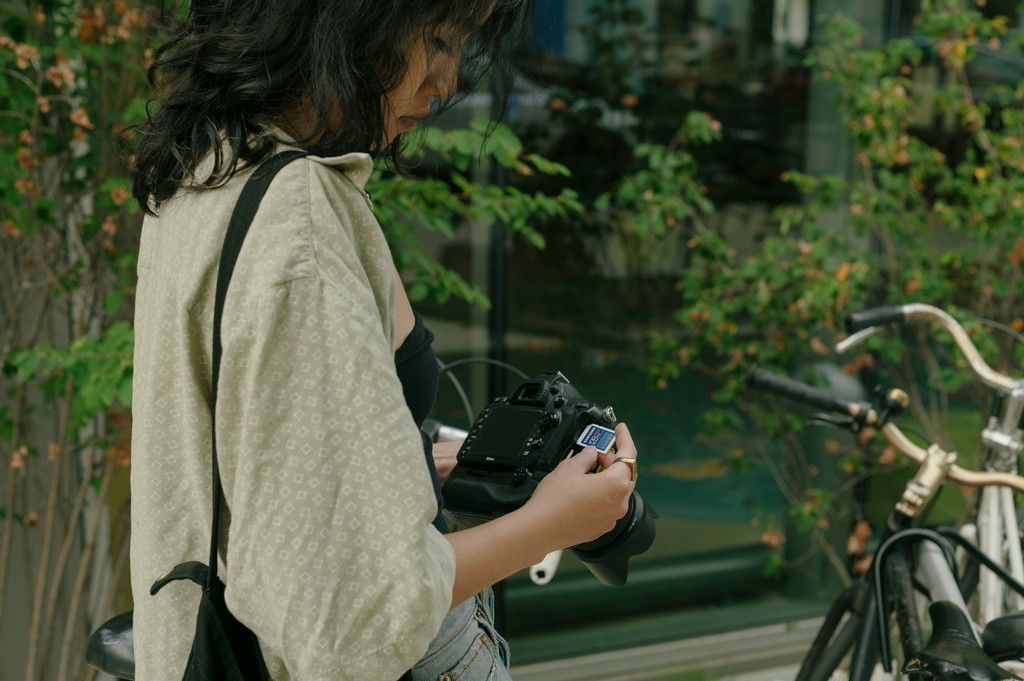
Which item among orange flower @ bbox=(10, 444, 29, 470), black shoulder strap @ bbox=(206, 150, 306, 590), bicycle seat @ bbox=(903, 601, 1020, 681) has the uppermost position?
black shoulder strap @ bbox=(206, 150, 306, 590)

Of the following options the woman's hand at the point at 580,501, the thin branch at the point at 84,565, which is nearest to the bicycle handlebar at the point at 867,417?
the woman's hand at the point at 580,501

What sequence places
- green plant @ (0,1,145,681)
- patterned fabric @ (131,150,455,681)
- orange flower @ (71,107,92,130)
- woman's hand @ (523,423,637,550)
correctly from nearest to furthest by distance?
patterned fabric @ (131,150,455,681)
woman's hand @ (523,423,637,550)
orange flower @ (71,107,92,130)
green plant @ (0,1,145,681)

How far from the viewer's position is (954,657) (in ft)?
5.04

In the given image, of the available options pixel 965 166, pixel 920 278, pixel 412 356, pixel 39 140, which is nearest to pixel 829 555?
pixel 920 278

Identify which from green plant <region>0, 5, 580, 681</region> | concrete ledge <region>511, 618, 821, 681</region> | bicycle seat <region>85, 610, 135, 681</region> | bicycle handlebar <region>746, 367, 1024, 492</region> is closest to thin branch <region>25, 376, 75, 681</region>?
green plant <region>0, 5, 580, 681</region>

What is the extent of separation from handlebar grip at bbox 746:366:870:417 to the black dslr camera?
0.95 meters

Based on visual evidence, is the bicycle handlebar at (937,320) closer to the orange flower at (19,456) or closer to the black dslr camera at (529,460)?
the black dslr camera at (529,460)

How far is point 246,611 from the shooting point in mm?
908

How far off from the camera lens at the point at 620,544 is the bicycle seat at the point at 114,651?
63cm

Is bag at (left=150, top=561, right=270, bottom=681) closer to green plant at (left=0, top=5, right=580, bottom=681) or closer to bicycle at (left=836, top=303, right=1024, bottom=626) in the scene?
green plant at (left=0, top=5, right=580, bottom=681)

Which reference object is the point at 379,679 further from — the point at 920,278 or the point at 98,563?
the point at 920,278

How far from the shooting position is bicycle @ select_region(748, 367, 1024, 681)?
1768mm

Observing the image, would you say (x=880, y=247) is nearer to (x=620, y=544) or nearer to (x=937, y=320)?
(x=937, y=320)

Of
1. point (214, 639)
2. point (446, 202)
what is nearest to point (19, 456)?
point (446, 202)
